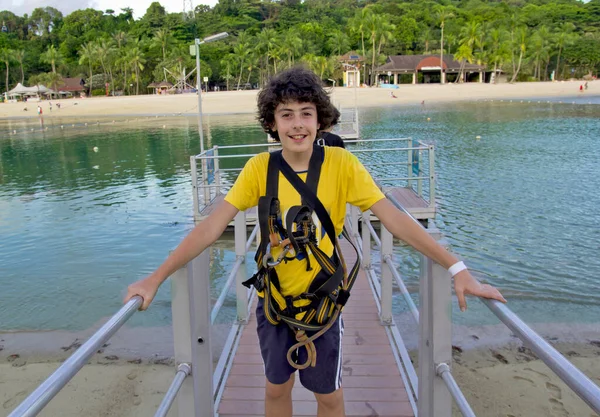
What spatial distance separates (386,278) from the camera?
420 centimetres

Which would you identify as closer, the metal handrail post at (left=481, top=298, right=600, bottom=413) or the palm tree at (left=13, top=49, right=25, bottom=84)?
the metal handrail post at (left=481, top=298, right=600, bottom=413)

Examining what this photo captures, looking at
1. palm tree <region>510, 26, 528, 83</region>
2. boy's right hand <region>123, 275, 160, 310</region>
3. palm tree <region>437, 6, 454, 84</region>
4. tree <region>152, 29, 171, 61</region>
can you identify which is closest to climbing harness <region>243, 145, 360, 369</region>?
boy's right hand <region>123, 275, 160, 310</region>

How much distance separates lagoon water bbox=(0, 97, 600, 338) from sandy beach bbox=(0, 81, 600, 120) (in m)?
32.7

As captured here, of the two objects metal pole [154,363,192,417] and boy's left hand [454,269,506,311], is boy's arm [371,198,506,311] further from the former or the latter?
metal pole [154,363,192,417]

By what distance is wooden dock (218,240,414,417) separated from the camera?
10.3ft

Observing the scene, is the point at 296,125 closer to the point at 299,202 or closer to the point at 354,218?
the point at 299,202

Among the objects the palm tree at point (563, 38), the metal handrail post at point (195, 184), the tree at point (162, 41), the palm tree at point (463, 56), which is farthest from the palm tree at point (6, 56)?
the metal handrail post at point (195, 184)

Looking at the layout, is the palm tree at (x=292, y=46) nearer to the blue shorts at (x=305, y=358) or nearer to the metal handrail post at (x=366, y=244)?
the metal handrail post at (x=366, y=244)

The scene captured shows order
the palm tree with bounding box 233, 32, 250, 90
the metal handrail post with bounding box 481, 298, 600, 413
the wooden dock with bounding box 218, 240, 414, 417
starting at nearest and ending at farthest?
the metal handrail post with bounding box 481, 298, 600, 413
the wooden dock with bounding box 218, 240, 414, 417
the palm tree with bounding box 233, 32, 250, 90

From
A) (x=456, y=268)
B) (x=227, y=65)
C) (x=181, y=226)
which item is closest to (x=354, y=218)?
(x=456, y=268)

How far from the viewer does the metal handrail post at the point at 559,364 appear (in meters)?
1.21

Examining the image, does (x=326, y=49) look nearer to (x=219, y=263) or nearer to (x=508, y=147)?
(x=508, y=147)

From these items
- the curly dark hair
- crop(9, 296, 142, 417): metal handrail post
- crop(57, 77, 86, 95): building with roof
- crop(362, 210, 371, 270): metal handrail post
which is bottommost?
crop(362, 210, 371, 270): metal handrail post

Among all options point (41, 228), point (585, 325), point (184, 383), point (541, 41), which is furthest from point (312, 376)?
point (541, 41)
